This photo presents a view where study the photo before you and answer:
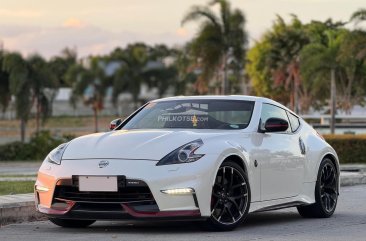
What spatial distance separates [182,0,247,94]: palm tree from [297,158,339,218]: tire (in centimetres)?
3515

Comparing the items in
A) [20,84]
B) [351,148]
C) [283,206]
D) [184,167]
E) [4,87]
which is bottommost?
[351,148]

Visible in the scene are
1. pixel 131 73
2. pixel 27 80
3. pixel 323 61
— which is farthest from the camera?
pixel 131 73

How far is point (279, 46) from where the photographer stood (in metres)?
69.1

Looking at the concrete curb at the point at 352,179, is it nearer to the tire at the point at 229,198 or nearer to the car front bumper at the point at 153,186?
the tire at the point at 229,198

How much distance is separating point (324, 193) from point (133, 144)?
3090 mm

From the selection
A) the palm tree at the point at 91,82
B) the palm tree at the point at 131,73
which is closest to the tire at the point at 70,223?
the palm tree at the point at 131,73

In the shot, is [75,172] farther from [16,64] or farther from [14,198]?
→ [16,64]

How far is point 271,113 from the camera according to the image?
11250 millimetres

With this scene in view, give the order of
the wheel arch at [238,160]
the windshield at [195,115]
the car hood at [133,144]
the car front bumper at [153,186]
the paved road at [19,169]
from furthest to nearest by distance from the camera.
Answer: the paved road at [19,169]
the windshield at [195,115]
the wheel arch at [238,160]
the car hood at [133,144]
the car front bumper at [153,186]

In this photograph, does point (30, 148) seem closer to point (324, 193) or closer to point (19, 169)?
point (19, 169)

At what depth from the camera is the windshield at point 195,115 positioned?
10.5 meters

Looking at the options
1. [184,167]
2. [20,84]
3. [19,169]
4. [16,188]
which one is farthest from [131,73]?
[184,167]

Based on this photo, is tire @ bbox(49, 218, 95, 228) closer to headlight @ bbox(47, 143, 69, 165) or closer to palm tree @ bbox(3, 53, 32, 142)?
headlight @ bbox(47, 143, 69, 165)

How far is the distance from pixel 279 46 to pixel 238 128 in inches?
2331
